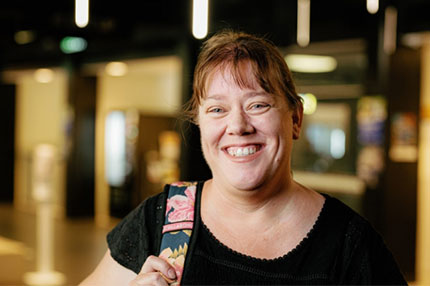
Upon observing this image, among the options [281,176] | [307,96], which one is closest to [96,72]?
[307,96]

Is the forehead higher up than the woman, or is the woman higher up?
the forehead

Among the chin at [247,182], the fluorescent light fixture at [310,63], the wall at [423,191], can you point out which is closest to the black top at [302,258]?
the chin at [247,182]

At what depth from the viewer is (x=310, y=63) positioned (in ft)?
22.8

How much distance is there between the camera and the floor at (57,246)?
19.4 feet

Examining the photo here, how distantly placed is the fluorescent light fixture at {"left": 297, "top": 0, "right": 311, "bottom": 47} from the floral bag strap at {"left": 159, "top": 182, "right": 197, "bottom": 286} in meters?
5.44

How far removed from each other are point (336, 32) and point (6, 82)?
893 centimetres

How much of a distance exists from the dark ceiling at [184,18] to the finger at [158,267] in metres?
3.70

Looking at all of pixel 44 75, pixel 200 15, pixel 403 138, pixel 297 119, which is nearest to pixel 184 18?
pixel 200 15

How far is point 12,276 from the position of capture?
5.91 metres

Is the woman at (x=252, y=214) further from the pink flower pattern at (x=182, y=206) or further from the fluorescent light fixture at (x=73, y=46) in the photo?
the fluorescent light fixture at (x=73, y=46)

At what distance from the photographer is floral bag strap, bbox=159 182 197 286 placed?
153 cm

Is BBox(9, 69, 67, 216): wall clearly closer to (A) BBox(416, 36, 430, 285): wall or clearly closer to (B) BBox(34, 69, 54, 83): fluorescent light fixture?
(B) BBox(34, 69, 54, 83): fluorescent light fixture

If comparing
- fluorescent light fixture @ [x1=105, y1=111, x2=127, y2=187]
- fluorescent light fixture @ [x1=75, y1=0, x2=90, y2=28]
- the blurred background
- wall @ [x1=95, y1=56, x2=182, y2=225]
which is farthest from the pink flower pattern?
wall @ [x1=95, y1=56, x2=182, y2=225]

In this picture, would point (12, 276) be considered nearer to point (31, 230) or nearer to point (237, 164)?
point (31, 230)
